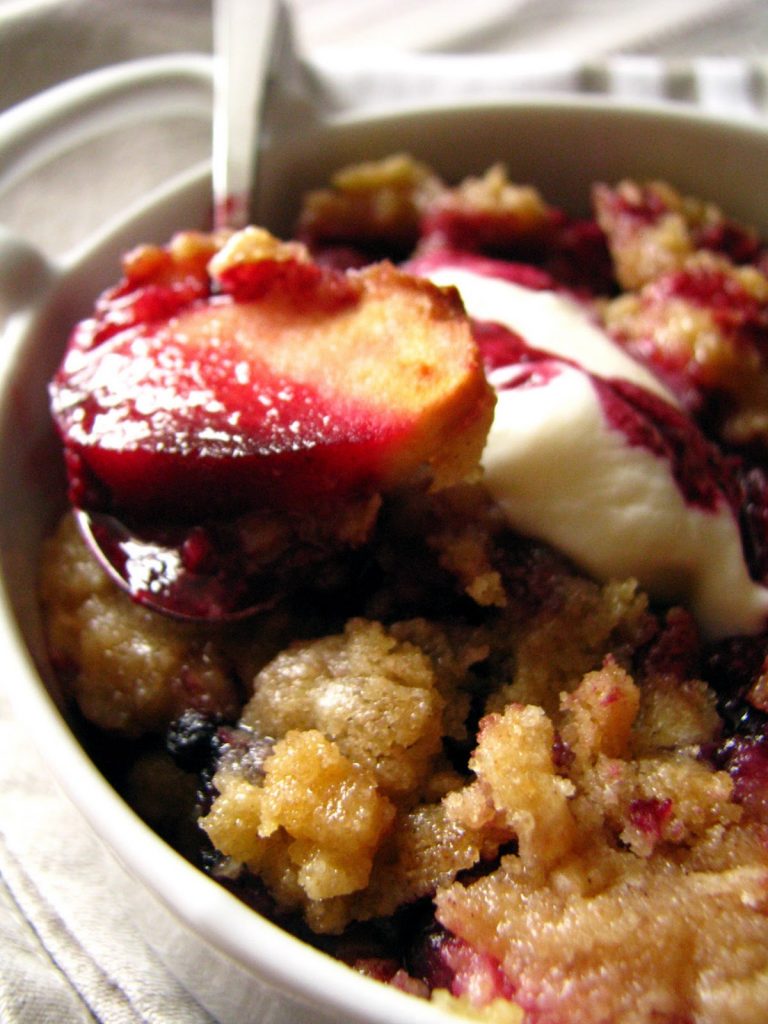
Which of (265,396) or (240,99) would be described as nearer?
(265,396)

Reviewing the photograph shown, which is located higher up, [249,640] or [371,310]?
[371,310]

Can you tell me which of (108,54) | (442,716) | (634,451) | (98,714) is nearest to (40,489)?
(98,714)

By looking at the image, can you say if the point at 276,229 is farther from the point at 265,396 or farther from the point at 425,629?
the point at 425,629

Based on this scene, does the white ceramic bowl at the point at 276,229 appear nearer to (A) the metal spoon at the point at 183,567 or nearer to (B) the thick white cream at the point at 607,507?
Result: (A) the metal spoon at the point at 183,567

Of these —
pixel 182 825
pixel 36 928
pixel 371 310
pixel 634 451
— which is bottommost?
pixel 36 928

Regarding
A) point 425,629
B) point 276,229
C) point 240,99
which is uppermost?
point 240,99

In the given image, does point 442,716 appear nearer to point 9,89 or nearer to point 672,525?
point 672,525

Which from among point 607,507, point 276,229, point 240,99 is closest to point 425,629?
point 607,507
